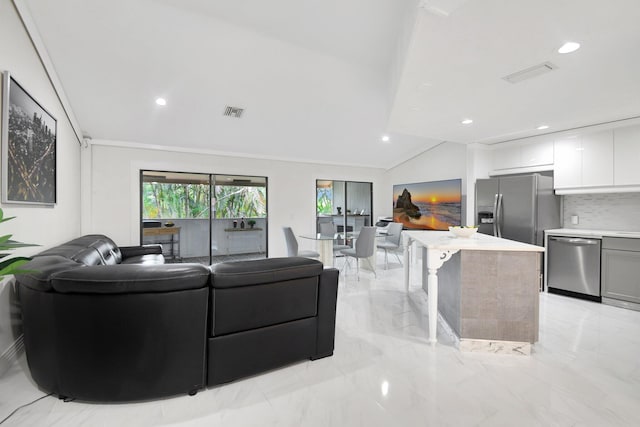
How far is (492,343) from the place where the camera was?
7.95 ft

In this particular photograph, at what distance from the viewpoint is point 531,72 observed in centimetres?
243

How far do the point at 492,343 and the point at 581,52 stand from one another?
237 cm

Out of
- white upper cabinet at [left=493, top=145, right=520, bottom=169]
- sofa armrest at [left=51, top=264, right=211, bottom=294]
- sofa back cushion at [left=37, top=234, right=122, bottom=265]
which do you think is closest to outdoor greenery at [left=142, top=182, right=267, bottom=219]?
sofa back cushion at [left=37, top=234, right=122, bottom=265]

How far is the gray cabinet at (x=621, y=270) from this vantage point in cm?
334

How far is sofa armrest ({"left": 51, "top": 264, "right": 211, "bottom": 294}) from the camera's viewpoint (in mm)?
1591

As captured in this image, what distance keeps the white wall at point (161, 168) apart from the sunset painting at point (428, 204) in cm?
177

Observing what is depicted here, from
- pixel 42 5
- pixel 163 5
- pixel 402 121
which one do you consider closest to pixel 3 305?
pixel 42 5

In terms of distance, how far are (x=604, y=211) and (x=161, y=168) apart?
703 cm

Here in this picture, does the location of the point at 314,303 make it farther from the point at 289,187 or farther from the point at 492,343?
the point at 289,187

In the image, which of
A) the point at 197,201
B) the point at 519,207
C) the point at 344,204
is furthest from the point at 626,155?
the point at 197,201

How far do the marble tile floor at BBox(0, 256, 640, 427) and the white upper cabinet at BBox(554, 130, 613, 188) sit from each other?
6.69ft

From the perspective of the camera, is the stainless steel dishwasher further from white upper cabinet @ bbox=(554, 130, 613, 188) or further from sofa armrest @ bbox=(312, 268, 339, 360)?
sofa armrest @ bbox=(312, 268, 339, 360)

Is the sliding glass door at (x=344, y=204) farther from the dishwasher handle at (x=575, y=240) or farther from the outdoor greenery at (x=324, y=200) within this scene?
the dishwasher handle at (x=575, y=240)

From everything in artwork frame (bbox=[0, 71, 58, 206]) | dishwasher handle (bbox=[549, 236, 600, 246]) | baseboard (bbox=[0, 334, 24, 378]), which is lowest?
baseboard (bbox=[0, 334, 24, 378])
